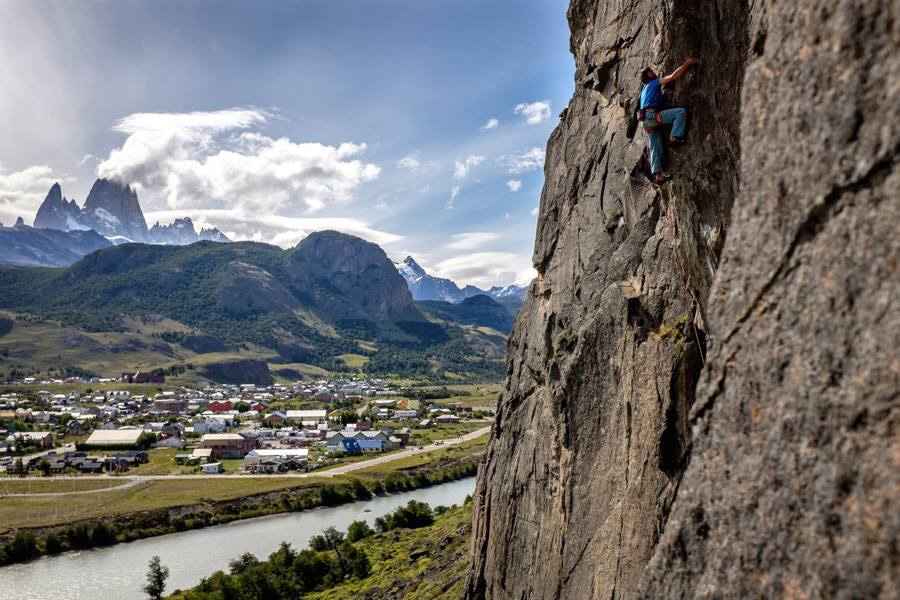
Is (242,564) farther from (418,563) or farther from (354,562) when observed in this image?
(418,563)

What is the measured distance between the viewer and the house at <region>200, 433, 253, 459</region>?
390 feet

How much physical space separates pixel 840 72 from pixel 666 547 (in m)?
5.39

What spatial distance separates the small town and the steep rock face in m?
107

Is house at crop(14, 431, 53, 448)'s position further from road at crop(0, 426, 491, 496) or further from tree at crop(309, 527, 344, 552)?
tree at crop(309, 527, 344, 552)

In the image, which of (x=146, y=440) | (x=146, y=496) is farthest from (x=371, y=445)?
(x=146, y=496)

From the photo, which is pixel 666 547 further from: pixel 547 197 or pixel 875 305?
pixel 547 197

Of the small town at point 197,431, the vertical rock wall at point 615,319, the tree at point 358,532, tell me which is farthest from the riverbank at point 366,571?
the small town at point 197,431

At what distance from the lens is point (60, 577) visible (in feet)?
185

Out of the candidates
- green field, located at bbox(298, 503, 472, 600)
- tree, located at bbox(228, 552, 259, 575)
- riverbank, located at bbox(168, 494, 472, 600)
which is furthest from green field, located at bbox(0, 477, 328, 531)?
green field, located at bbox(298, 503, 472, 600)

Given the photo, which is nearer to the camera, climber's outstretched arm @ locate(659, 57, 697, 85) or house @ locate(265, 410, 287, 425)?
climber's outstretched arm @ locate(659, 57, 697, 85)

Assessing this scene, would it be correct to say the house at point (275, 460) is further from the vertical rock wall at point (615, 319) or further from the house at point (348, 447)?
the vertical rock wall at point (615, 319)

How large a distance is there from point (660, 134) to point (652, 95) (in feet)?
3.06

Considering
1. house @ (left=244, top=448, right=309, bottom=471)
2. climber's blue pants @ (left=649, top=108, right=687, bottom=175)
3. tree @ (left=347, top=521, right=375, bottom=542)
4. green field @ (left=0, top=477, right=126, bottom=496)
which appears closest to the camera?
climber's blue pants @ (left=649, top=108, right=687, bottom=175)

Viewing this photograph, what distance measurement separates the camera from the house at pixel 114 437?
4611 inches
